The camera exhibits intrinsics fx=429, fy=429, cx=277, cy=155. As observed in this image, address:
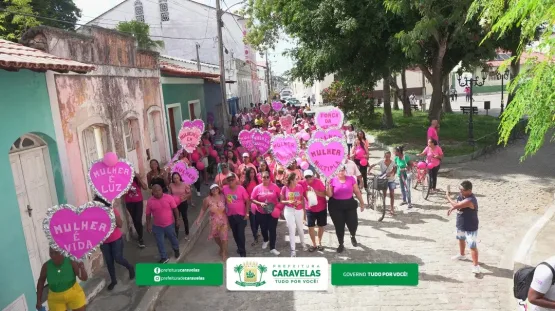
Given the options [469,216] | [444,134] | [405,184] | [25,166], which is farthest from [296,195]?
[444,134]

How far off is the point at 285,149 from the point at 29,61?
5040 mm

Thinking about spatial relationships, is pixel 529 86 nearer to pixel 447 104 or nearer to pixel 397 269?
pixel 397 269

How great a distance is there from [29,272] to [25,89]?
97.0 inches

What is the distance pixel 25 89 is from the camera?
5.89 meters

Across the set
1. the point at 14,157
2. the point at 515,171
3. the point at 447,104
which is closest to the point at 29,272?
the point at 14,157

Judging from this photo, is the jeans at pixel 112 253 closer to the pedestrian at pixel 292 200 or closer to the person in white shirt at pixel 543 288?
the pedestrian at pixel 292 200

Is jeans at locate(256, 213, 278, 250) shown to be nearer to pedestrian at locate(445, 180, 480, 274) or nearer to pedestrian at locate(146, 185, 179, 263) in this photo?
pedestrian at locate(146, 185, 179, 263)

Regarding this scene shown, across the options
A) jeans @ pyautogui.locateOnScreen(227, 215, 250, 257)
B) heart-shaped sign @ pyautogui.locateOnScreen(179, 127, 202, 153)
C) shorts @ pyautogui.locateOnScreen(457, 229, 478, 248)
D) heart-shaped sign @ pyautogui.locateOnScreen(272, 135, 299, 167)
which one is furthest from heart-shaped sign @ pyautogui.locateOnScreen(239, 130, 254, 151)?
shorts @ pyautogui.locateOnScreen(457, 229, 478, 248)

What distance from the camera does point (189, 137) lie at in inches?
399

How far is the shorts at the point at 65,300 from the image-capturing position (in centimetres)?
482

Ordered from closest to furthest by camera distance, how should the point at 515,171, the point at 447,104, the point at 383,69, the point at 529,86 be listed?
the point at 529,86 → the point at 515,171 → the point at 383,69 → the point at 447,104

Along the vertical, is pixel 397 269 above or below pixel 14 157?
below

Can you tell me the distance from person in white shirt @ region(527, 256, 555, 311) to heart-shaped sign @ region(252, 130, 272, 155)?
7875 mm

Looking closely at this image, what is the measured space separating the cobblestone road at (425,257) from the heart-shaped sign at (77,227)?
65.9 inches
